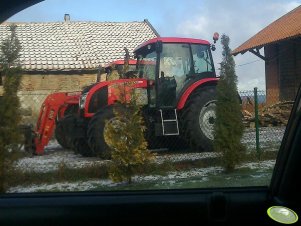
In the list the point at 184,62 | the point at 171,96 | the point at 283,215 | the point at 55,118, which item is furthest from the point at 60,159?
the point at 283,215

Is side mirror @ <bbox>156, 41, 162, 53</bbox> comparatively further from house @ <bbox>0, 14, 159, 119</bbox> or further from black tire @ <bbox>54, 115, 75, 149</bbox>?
black tire @ <bbox>54, 115, 75, 149</bbox>

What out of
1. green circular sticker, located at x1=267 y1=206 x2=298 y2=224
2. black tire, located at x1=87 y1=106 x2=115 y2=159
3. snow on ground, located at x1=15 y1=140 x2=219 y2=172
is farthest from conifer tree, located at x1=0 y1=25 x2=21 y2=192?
green circular sticker, located at x1=267 y1=206 x2=298 y2=224

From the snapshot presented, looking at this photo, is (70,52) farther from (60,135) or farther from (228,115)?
(228,115)

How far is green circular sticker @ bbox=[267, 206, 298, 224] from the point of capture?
198 cm

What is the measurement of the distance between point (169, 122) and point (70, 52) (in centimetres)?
591

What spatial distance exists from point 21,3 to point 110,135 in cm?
628

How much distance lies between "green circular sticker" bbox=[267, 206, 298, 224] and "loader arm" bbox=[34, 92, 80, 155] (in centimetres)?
946

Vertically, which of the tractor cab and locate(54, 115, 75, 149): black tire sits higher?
A: the tractor cab

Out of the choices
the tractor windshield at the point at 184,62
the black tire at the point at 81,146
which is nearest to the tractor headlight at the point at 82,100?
the black tire at the point at 81,146

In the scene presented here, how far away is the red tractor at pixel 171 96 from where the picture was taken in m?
10.2

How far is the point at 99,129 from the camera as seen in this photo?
32.2ft

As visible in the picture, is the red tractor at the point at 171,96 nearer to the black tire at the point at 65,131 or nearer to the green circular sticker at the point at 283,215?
the black tire at the point at 65,131

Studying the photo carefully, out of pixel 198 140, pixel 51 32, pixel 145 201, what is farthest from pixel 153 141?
pixel 145 201

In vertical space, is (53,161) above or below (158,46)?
below
